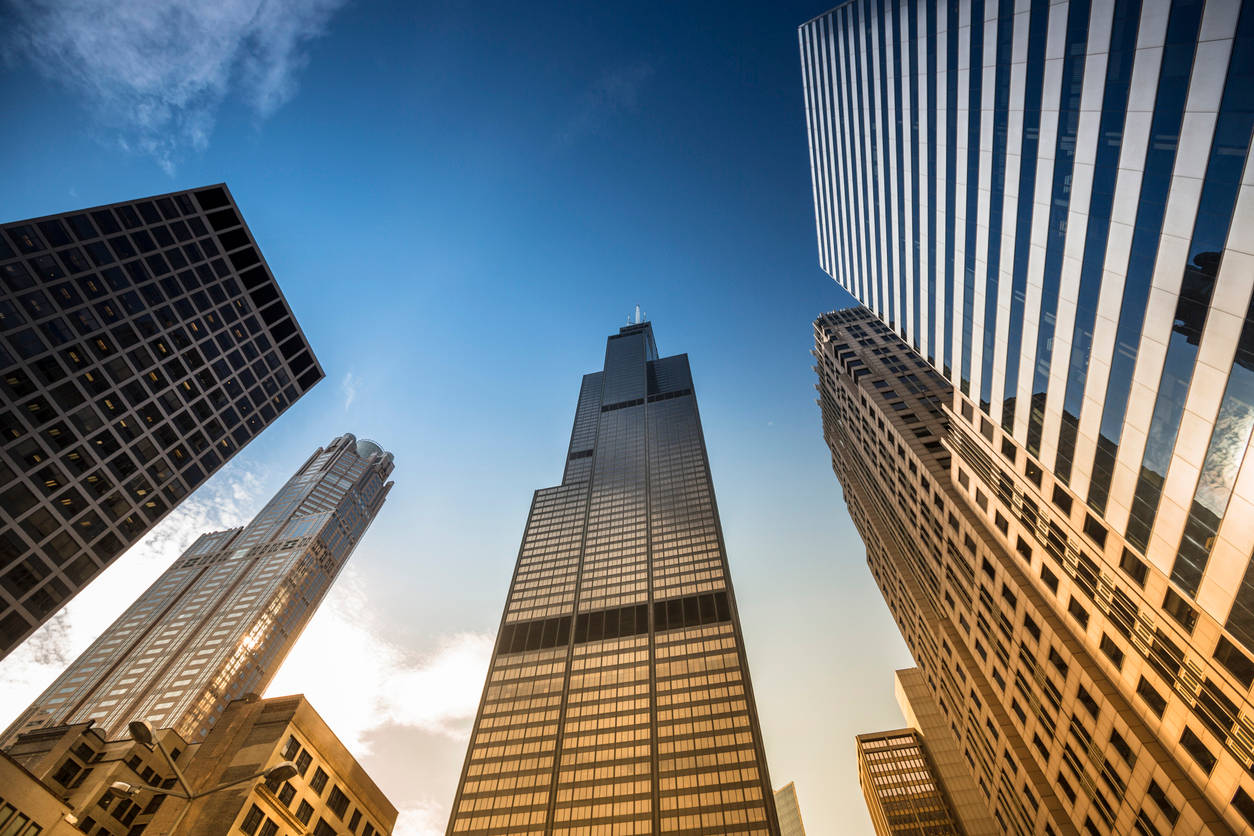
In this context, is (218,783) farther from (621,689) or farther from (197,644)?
(197,644)

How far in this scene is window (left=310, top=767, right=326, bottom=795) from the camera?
49.0 meters

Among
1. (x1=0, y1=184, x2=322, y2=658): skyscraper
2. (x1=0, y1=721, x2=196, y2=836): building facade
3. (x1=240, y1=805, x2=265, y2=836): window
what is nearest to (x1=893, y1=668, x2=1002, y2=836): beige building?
(x1=240, y1=805, x2=265, y2=836): window

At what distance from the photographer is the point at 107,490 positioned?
5919 centimetres

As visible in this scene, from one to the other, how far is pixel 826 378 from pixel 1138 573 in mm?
76364

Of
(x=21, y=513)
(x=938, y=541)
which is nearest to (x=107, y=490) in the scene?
(x=21, y=513)

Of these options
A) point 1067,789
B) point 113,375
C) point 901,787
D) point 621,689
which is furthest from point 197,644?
point 1067,789

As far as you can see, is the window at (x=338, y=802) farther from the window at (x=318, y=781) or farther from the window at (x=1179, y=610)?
the window at (x=1179, y=610)

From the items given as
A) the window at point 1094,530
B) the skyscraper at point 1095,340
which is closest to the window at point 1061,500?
the skyscraper at point 1095,340

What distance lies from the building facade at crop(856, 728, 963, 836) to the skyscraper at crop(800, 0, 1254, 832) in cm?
8543

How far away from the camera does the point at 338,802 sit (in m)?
51.2

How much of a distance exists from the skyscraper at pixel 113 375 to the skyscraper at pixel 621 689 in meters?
73.9

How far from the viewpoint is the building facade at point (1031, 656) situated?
31.5 metres

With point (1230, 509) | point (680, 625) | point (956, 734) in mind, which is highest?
point (680, 625)

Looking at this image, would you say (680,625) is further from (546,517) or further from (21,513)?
(21,513)
